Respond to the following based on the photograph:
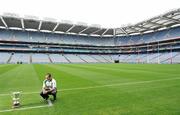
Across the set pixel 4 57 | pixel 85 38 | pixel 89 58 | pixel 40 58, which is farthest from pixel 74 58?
pixel 4 57

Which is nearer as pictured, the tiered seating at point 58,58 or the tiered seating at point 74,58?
the tiered seating at point 58,58

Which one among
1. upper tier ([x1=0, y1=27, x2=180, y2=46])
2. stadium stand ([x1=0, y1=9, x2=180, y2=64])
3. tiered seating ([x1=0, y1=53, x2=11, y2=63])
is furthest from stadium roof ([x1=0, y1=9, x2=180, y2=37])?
tiered seating ([x1=0, y1=53, x2=11, y2=63])

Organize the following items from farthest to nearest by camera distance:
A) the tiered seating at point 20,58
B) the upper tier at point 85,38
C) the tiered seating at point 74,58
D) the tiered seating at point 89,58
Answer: the tiered seating at point 89,58, the tiered seating at point 74,58, the upper tier at point 85,38, the tiered seating at point 20,58

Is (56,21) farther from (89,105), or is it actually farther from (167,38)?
(89,105)

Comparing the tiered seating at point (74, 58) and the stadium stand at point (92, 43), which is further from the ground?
the stadium stand at point (92, 43)

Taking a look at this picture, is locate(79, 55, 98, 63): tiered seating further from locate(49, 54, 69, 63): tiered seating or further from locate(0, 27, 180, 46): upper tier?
locate(49, 54, 69, 63): tiered seating

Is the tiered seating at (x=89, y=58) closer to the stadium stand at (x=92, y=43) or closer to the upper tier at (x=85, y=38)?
the stadium stand at (x=92, y=43)

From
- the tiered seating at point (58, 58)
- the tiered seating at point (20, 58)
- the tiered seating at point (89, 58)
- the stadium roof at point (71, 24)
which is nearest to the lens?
the stadium roof at point (71, 24)

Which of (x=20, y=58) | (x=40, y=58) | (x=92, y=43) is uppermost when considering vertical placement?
(x=92, y=43)

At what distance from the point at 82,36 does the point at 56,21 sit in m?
25.7

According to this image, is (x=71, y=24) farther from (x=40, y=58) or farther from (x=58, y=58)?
(x=40, y=58)

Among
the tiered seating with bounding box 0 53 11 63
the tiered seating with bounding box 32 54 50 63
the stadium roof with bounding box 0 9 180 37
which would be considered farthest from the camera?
the tiered seating with bounding box 32 54 50 63

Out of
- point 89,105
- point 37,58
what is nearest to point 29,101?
point 89,105

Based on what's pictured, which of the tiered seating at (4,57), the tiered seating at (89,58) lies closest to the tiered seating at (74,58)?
the tiered seating at (89,58)
